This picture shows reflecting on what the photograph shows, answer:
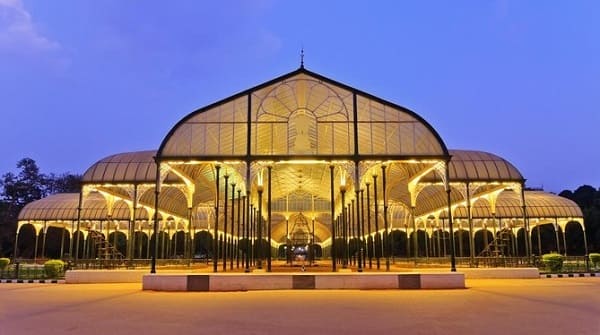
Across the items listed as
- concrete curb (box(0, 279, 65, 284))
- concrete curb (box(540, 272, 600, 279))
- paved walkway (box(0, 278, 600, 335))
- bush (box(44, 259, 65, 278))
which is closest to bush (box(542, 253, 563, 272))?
concrete curb (box(540, 272, 600, 279))

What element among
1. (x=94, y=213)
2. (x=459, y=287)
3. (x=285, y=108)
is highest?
(x=285, y=108)

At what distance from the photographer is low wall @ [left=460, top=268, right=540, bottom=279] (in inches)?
932

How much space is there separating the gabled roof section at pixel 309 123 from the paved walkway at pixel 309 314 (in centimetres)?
750

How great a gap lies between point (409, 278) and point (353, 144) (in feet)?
21.4

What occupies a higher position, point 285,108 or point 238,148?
point 285,108

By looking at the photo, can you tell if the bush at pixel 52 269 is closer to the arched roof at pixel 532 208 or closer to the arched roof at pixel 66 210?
the arched roof at pixel 66 210

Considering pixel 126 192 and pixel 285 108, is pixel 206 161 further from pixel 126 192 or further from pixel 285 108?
pixel 126 192

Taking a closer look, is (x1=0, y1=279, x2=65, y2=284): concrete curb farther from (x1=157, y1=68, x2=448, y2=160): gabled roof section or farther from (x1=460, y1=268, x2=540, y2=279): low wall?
(x1=460, y1=268, x2=540, y2=279): low wall

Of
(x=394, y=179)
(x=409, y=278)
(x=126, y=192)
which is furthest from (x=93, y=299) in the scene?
(x=394, y=179)

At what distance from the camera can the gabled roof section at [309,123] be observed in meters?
20.9

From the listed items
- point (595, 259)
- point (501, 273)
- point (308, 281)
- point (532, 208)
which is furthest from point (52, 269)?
point (532, 208)

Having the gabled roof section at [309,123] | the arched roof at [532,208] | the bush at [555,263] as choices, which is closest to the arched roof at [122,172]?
the gabled roof section at [309,123]

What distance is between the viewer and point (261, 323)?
30.0 ft

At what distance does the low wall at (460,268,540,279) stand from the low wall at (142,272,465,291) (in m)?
6.46
